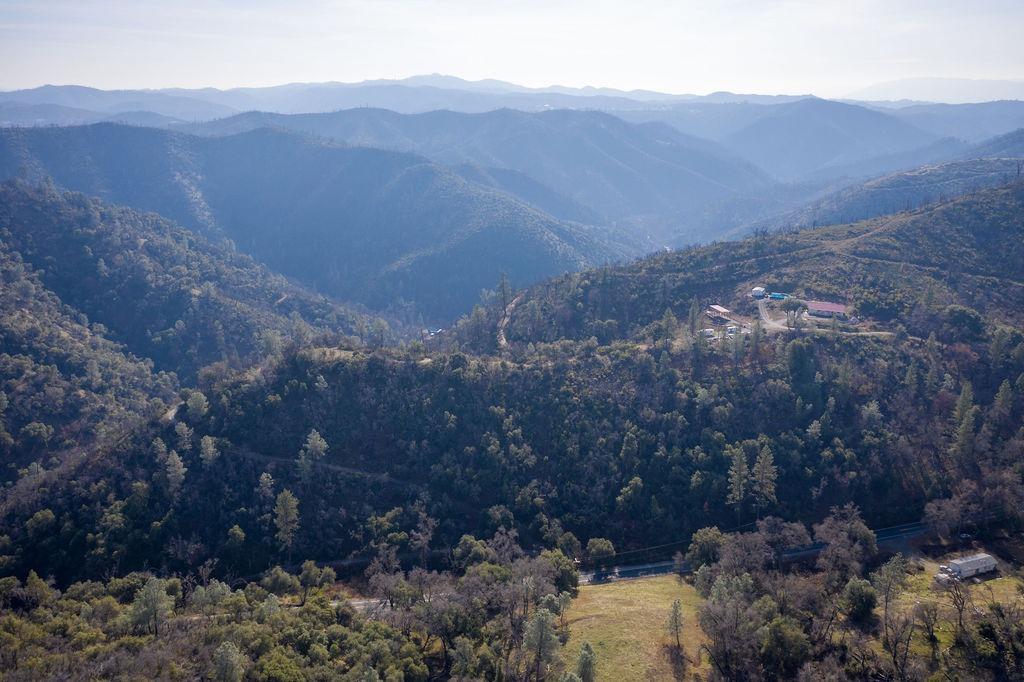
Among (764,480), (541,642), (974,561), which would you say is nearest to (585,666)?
(541,642)

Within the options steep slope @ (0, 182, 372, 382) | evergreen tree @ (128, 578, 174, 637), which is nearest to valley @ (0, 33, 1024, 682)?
evergreen tree @ (128, 578, 174, 637)

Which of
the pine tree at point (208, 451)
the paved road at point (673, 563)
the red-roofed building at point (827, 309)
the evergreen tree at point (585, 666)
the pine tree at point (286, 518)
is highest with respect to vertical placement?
the red-roofed building at point (827, 309)

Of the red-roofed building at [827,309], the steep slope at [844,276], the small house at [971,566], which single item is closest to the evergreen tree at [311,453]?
the steep slope at [844,276]

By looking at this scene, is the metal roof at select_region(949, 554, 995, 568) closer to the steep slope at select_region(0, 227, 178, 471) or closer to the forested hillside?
the forested hillside

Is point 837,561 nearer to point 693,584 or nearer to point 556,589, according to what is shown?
point 693,584

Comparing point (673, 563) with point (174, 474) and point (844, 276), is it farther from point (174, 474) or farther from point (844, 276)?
point (844, 276)

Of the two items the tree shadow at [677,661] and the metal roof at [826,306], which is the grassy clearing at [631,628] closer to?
the tree shadow at [677,661]

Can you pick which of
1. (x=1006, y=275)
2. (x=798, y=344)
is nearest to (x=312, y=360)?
(x=798, y=344)
